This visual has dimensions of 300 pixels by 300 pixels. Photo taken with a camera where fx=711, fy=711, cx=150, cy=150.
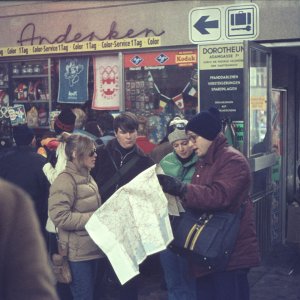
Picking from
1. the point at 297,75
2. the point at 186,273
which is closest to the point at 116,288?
the point at 186,273

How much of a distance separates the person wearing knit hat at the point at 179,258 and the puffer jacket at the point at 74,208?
1.91ft

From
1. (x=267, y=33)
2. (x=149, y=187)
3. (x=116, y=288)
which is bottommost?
(x=116, y=288)

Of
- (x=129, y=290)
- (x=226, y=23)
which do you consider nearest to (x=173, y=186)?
(x=129, y=290)

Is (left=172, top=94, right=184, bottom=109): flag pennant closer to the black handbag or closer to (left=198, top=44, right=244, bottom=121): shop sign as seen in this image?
(left=198, top=44, right=244, bottom=121): shop sign

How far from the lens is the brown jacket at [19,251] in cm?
197

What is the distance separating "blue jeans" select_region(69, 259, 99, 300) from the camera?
5289 mm

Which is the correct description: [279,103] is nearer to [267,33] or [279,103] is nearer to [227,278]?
[267,33]

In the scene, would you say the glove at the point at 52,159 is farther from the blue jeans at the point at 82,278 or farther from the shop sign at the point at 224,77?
the shop sign at the point at 224,77

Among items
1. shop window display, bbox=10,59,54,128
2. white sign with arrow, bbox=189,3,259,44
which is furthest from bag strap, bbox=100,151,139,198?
shop window display, bbox=10,59,54,128

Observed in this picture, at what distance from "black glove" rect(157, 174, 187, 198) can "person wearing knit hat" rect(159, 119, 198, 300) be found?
95cm

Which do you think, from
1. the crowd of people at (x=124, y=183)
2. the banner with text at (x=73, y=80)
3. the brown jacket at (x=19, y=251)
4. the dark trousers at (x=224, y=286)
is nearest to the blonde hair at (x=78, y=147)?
the crowd of people at (x=124, y=183)

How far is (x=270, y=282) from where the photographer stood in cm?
745

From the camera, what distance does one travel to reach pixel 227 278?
15.0 feet

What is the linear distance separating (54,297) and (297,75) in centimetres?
792
